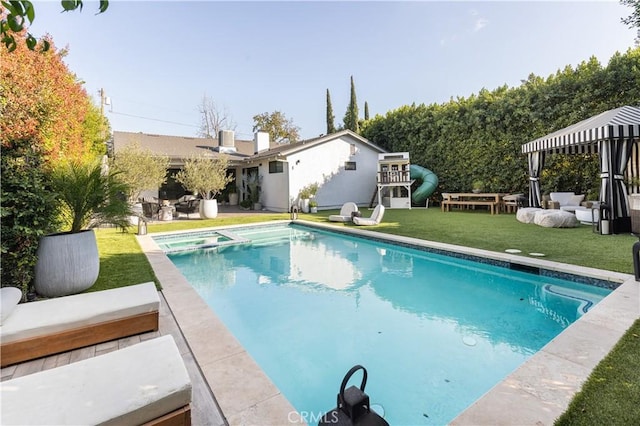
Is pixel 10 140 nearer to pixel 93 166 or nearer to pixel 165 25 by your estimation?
pixel 93 166

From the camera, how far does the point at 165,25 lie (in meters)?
11.5

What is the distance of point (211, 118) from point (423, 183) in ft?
82.0

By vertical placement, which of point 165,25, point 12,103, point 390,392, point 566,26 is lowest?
point 390,392

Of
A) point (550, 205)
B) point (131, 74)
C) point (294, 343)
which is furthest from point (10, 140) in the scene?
point (131, 74)

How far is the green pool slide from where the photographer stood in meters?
17.0

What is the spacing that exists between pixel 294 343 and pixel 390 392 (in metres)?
1.39

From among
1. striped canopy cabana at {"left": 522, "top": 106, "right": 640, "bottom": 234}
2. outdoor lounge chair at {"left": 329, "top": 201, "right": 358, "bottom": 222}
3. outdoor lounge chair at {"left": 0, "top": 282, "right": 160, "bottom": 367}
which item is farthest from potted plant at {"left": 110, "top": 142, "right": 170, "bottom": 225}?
striped canopy cabana at {"left": 522, "top": 106, "right": 640, "bottom": 234}

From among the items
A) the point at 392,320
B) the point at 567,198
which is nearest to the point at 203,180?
A: the point at 392,320

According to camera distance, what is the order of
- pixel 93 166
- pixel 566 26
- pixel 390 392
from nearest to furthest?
pixel 390 392
pixel 93 166
pixel 566 26

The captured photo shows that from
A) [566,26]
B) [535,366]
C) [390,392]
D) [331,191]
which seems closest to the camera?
[535,366]

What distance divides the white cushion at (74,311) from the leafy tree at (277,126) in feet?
114

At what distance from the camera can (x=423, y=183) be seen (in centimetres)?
1723

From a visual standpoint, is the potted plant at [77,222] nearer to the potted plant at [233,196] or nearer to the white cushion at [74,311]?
the white cushion at [74,311]

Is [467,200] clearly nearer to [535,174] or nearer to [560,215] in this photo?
[535,174]
